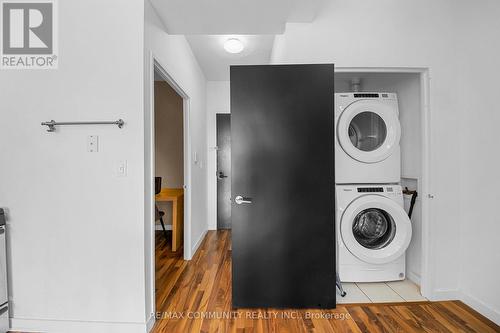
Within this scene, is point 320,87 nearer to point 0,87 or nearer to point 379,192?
point 379,192

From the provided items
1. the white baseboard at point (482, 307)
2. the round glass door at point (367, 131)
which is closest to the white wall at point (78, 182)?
the round glass door at point (367, 131)

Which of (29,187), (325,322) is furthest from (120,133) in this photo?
(325,322)

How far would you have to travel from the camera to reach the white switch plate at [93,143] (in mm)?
1831

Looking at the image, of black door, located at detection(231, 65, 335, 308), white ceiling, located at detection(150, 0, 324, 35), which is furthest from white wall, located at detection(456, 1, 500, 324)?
A: white ceiling, located at detection(150, 0, 324, 35)

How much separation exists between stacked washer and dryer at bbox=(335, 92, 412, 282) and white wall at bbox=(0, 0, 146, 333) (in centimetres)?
169

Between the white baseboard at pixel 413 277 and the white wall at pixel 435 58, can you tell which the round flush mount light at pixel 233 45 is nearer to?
the white wall at pixel 435 58

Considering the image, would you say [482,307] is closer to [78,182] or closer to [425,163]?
[425,163]

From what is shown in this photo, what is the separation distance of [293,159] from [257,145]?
30cm

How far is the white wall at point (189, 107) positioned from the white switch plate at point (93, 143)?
340 mm

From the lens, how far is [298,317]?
1.97 meters

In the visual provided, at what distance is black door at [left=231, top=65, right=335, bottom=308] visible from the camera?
2045mm

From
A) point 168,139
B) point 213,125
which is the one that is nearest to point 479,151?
point 213,125

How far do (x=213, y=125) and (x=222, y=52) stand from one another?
4.36 ft

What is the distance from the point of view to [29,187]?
187cm
